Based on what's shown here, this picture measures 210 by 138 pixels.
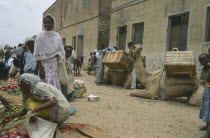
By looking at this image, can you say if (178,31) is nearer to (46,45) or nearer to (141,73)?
(141,73)

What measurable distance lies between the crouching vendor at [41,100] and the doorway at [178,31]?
735 cm

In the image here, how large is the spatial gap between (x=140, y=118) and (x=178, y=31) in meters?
6.41

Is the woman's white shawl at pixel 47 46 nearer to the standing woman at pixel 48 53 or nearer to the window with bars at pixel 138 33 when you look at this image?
the standing woman at pixel 48 53

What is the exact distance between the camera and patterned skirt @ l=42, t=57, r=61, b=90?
371 centimetres

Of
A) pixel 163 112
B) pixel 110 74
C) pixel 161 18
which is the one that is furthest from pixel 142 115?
pixel 161 18

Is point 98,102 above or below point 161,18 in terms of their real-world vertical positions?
below

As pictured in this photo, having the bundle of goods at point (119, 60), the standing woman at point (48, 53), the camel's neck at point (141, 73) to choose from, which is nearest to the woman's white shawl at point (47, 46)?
the standing woman at point (48, 53)

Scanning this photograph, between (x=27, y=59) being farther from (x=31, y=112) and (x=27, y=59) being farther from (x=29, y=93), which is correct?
(x=31, y=112)

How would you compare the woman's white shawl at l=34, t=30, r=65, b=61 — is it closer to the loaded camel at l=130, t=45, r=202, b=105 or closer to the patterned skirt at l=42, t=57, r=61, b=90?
the patterned skirt at l=42, t=57, r=61, b=90

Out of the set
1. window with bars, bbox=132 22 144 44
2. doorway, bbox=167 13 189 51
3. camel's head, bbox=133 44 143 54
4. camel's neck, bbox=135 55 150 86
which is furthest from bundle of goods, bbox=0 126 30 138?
window with bars, bbox=132 22 144 44

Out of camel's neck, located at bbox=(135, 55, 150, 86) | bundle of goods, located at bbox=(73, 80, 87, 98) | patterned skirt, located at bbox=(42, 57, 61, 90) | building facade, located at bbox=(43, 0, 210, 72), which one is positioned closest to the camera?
patterned skirt, located at bbox=(42, 57, 61, 90)

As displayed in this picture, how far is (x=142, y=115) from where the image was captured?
4.41 meters

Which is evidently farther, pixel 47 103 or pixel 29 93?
pixel 29 93

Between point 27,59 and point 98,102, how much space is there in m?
2.15
